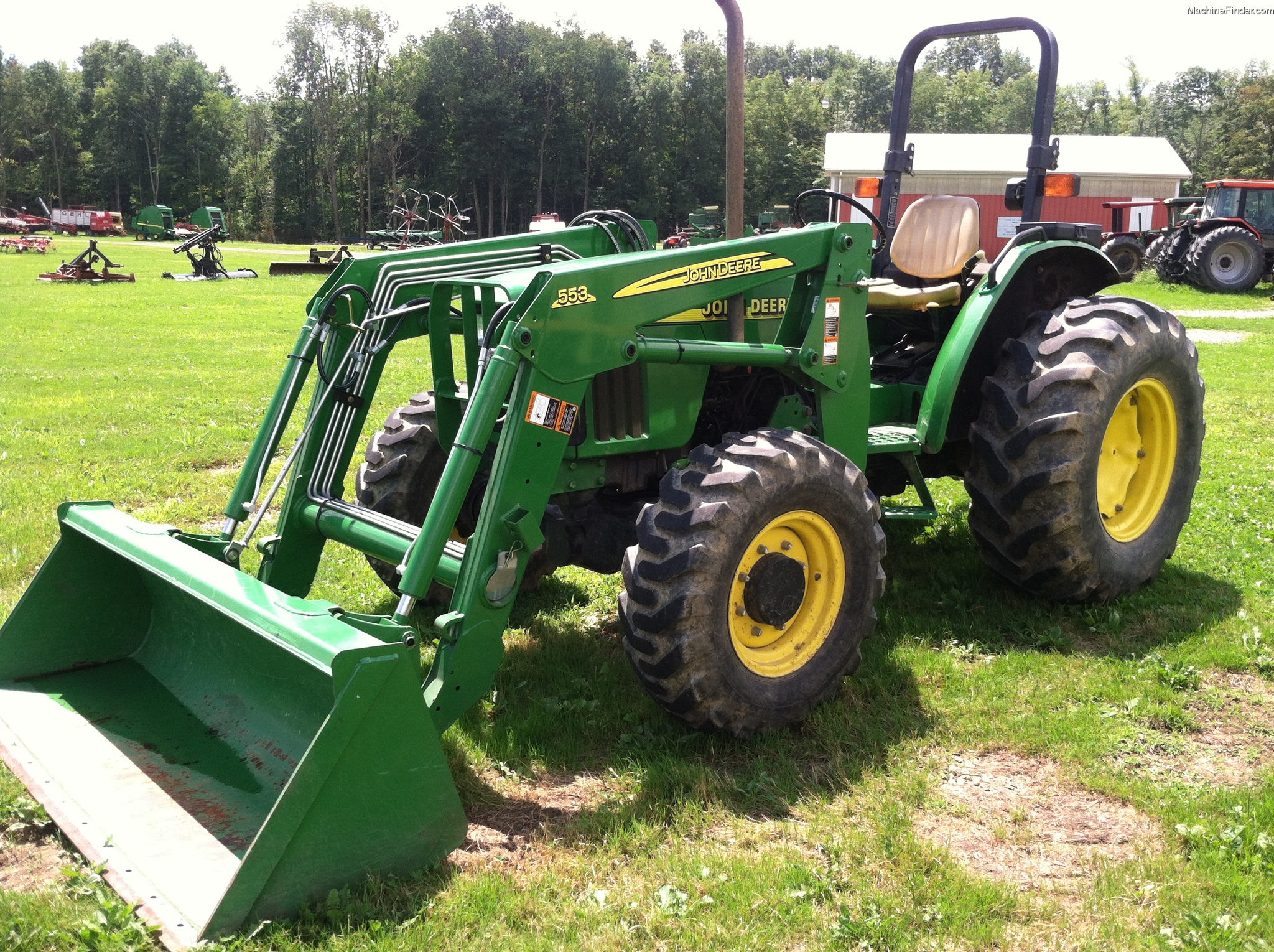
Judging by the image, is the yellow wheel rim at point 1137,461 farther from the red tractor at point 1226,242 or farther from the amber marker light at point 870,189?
the red tractor at point 1226,242

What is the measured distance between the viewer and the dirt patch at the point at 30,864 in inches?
121

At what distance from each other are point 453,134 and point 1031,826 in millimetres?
62378

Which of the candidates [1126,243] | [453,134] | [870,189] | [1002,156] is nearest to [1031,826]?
[870,189]

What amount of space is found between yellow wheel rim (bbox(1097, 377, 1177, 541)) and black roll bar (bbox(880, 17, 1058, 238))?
1031mm

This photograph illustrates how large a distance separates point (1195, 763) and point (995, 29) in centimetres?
353

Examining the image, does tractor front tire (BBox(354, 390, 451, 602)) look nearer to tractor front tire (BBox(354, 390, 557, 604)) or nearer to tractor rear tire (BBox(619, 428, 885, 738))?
Answer: tractor front tire (BBox(354, 390, 557, 604))

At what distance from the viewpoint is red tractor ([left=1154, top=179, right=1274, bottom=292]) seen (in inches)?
904

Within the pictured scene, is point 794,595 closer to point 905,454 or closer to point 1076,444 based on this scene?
point 905,454

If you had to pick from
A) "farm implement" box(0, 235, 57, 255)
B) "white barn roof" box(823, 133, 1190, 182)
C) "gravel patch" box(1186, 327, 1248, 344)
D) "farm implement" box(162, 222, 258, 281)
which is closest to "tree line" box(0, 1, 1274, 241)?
"white barn roof" box(823, 133, 1190, 182)

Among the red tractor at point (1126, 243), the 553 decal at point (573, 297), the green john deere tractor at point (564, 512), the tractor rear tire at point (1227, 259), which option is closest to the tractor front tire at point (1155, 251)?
the red tractor at point (1126, 243)

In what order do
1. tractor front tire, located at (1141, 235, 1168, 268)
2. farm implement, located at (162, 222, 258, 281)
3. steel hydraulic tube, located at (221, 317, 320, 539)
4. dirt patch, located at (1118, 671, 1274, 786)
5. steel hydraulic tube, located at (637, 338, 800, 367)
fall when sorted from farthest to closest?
farm implement, located at (162, 222, 258, 281) < tractor front tire, located at (1141, 235, 1168, 268) < steel hydraulic tube, located at (221, 317, 320, 539) < steel hydraulic tube, located at (637, 338, 800, 367) < dirt patch, located at (1118, 671, 1274, 786)

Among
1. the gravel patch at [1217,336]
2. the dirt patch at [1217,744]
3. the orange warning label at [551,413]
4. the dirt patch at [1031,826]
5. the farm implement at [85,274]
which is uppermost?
the farm implement at [85,274]

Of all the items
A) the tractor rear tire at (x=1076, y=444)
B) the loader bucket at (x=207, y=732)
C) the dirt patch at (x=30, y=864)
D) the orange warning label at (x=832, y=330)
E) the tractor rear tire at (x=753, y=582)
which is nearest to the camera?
the loader bucket at (x=207, y=732)

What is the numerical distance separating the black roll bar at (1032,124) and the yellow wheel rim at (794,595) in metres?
2.10
